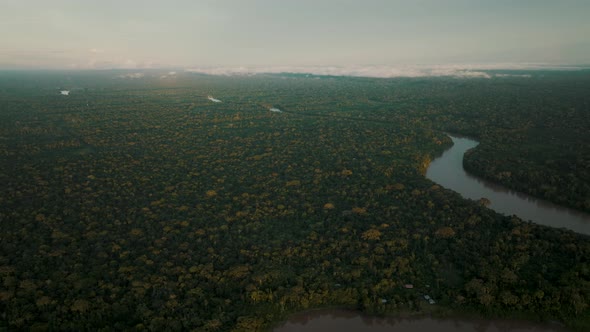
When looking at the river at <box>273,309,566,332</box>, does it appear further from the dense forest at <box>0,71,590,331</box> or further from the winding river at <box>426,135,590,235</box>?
the winding river at <box>426,135,590,235</box>

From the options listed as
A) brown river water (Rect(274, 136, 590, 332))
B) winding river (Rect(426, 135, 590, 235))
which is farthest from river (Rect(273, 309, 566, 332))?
winding river (Rect(426, 135, 590, 235))

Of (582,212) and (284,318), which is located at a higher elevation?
(582,212)


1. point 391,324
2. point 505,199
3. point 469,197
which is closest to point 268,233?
point 391,324

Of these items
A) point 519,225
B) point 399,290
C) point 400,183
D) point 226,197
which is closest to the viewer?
point 399,290

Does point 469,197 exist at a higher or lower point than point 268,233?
higher

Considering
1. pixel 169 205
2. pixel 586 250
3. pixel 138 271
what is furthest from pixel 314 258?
pixel 586 250

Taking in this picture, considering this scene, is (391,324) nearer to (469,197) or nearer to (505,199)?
(469,197)

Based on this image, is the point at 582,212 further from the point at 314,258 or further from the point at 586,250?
the point at 314,258

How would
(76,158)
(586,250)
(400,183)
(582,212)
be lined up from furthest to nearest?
(76,158), (400,183), (582,212), (586,250)
